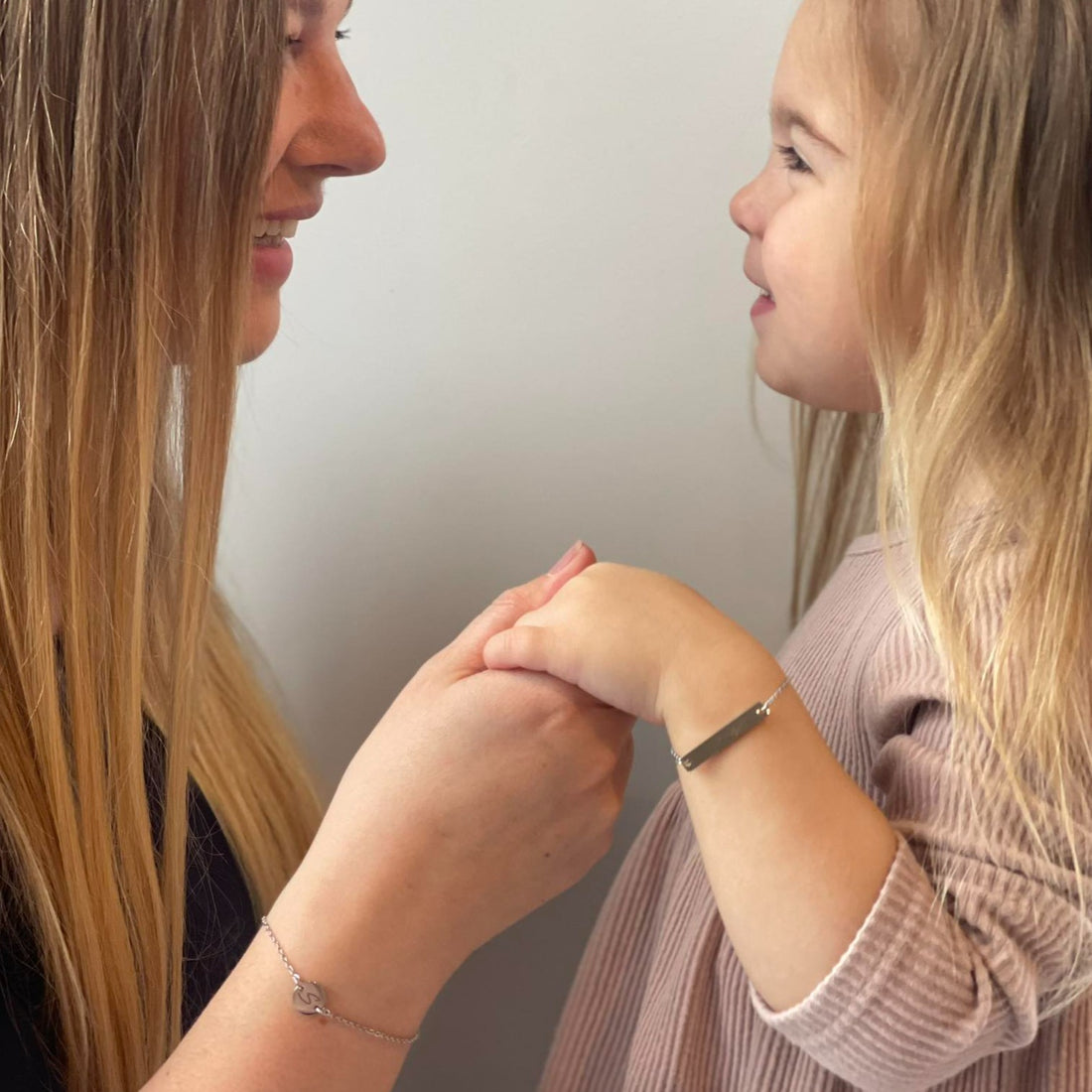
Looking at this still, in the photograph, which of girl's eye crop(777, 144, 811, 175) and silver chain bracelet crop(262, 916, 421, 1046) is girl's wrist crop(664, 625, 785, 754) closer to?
silver chain bracelet crop(262, 916, 421, 1046)

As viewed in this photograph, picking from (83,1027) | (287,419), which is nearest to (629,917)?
(83,1027)

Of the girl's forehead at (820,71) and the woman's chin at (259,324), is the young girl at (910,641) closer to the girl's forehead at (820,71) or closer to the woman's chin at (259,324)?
the girl's forehead at (820,71)

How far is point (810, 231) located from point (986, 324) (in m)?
0.13

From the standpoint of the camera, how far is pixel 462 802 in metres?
0.64

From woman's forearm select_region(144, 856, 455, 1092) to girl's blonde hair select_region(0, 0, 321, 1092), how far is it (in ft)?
0.31

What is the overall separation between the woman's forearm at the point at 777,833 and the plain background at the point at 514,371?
13.4 inches

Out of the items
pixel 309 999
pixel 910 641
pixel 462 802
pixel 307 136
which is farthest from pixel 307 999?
pixel 307 136

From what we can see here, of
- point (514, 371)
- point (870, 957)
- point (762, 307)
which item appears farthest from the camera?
point (514, 371)

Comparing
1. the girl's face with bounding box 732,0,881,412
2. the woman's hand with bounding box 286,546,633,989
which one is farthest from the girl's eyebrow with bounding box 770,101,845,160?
the woman's hand with bounding box 286,546,633,989

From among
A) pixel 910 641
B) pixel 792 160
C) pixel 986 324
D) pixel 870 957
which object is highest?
pixel 792 160

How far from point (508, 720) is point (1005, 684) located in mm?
265

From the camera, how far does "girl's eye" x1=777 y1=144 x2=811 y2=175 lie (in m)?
0.75

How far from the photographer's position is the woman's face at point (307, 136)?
2.21 feet

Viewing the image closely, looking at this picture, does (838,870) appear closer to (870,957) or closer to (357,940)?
(870,957)
